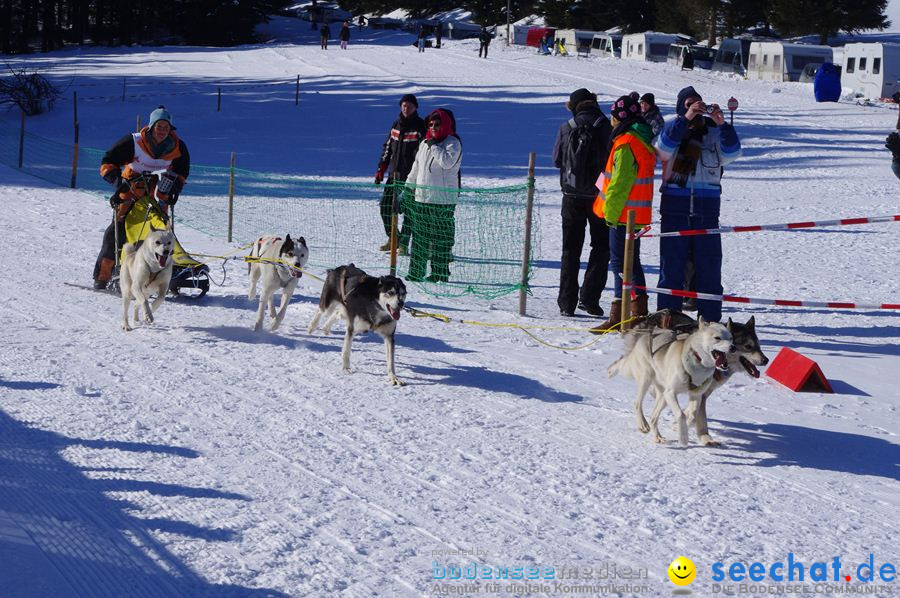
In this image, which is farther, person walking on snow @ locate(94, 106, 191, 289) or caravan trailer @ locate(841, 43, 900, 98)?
caravan trailer @ locate(841, 43, 900, 98)

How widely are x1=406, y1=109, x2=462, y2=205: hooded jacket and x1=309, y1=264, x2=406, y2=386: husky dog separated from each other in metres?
2.74

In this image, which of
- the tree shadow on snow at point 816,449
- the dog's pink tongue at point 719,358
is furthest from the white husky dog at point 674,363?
the tree shadow on snow at point 816,449

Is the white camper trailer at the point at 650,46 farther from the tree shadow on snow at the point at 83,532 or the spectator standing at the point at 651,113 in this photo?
the tree shadow on snow at the point at 83,532

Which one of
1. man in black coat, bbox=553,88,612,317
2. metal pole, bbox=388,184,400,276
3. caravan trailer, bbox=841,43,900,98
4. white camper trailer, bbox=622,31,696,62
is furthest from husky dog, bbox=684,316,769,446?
white camper trailer, bbox=622,31,696,62

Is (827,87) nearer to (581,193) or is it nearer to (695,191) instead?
(581,193)

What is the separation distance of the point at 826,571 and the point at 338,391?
3.14 metres

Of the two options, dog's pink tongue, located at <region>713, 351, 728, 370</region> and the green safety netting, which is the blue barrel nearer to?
the green safety netting

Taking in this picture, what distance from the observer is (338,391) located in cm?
609

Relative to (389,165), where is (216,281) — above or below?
below

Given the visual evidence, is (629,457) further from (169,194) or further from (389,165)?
(389,165)

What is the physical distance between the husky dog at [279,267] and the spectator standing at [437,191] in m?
2.03

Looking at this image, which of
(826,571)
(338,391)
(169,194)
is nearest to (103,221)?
(169,194)

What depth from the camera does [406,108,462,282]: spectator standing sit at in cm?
928

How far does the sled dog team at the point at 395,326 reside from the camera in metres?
5.03
